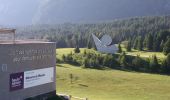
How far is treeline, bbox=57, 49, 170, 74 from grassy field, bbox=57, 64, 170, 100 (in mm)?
13090

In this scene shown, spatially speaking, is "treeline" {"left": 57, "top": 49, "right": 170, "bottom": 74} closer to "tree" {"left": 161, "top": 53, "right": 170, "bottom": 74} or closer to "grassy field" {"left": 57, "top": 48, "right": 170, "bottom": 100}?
"tree" {"left": 161, "top": 53, "right": 170, "bottom": 74}

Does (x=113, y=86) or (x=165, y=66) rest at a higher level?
(x=165, y=66)

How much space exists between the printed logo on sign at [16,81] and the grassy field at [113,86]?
17997 millimetres

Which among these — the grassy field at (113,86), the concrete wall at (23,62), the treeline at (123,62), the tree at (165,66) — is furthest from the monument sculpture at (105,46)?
the concrete wall at (23,62)

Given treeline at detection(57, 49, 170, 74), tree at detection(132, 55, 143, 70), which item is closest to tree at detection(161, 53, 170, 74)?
treeline at detection(57, 49, 170, 74)

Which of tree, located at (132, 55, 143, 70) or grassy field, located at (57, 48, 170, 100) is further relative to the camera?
tree, located at (132, 55, 143, 70)

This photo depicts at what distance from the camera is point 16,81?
135 ft

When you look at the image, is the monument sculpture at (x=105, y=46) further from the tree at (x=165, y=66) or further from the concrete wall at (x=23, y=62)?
the concrete wall at (x=23, y=62)

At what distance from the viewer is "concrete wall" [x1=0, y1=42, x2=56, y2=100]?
3938 centimetres

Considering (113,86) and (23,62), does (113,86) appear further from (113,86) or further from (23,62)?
(23,62)

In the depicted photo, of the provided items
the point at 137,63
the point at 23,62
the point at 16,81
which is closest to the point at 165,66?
the point at 137,63

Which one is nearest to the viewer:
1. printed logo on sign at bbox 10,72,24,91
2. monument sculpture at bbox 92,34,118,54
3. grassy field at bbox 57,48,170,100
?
printed logo on sign at bbox 10,72,24,91

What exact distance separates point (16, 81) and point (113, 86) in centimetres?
3499

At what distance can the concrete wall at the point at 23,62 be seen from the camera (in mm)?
39375
